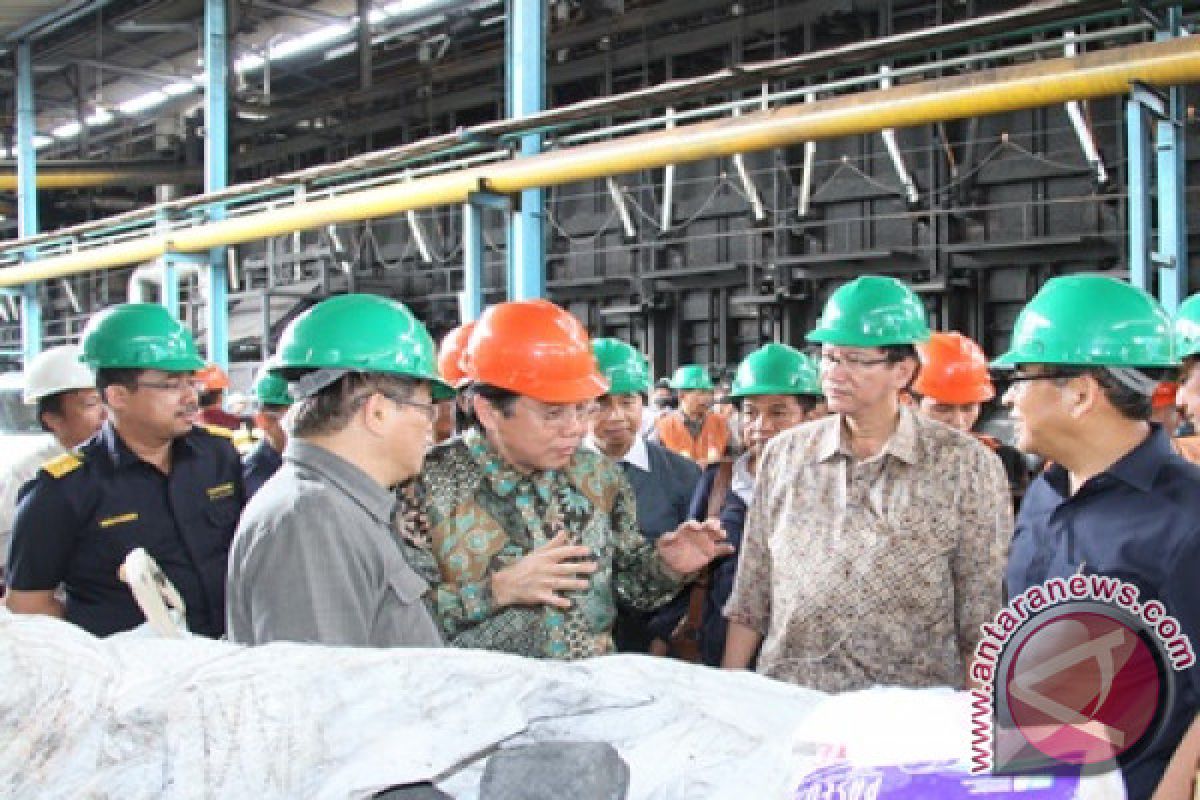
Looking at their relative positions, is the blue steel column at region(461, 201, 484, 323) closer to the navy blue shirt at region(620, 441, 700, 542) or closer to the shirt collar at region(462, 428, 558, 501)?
the navy blue shirt at region(620, 441, 700, 542)

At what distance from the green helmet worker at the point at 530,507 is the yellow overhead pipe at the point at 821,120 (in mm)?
3335

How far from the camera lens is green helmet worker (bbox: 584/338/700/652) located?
462cm

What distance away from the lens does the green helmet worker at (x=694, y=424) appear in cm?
1075

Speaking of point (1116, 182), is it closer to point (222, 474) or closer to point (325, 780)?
point (222, 474)

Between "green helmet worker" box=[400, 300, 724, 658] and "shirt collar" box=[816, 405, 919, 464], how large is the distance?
450mm

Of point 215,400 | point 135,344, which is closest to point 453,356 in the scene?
point 135,344

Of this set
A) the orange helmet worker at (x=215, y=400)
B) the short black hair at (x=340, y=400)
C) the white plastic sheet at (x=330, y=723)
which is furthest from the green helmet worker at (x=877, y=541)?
the orange helmet worker at (x=215, y=400)

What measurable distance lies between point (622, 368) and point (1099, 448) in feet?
10.1

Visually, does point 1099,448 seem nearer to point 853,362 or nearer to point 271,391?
point 853,362

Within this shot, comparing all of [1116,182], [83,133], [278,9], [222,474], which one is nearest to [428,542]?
[222,474]

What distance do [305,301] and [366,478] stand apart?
15179 millimetres

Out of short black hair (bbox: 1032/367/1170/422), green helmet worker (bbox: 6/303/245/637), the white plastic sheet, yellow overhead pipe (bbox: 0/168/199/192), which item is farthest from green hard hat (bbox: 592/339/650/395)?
yellow overhead pipe (bbox: 0/168/199/192)

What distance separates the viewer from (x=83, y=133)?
19375 mm

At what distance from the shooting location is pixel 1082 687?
1.44 meters
